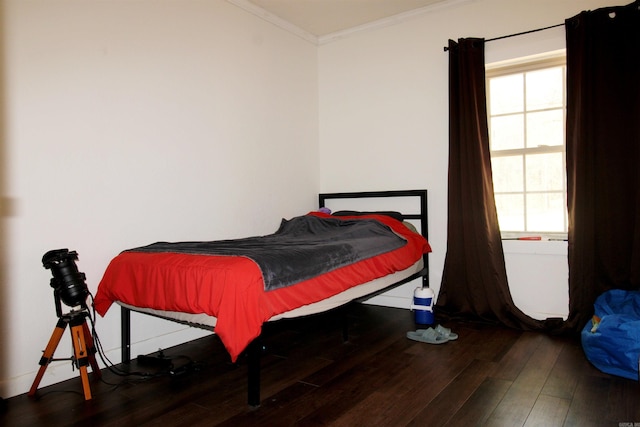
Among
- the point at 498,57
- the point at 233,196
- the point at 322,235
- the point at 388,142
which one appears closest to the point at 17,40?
the point at 233,196

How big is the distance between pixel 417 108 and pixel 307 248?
204 centimetres

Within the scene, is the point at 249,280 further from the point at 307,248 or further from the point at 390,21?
the point at 390,21

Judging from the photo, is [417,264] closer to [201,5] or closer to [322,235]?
[322,235]

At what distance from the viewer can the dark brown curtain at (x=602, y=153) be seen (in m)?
2.82

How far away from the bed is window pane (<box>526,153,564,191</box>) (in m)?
1.20

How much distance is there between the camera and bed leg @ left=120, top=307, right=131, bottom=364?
2549 millimetres

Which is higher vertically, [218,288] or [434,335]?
→ [218,288]

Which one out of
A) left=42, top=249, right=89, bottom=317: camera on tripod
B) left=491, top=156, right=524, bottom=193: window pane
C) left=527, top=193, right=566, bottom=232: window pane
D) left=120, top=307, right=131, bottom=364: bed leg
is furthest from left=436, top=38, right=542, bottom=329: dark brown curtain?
left=42, top=249, right=89, bottom=317: camera on tripod

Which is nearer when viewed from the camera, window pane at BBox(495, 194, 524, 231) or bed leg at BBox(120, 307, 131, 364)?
bed leg at BBox(120, 307, 131, 364)

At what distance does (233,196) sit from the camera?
347 centimetres

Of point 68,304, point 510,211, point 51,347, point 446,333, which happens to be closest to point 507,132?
point 510,211

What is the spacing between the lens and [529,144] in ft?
11.4

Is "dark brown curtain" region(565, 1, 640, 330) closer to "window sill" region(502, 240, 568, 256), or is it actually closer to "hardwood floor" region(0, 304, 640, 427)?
"window sill" region(502, 240, 568, 256)

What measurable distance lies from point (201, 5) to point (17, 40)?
1.37 m
